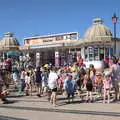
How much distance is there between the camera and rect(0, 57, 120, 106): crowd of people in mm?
17016

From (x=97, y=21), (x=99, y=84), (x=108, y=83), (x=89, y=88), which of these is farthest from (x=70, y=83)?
(x=97, y=21)

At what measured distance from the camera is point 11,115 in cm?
1417

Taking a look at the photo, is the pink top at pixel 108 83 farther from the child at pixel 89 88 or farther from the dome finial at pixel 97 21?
the dome finial at pixel 97 21

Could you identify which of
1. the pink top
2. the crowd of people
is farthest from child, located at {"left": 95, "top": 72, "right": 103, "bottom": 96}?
the pink top

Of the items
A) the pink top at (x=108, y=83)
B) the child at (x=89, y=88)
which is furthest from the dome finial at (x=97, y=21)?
the pink top at (x=108, y=83)

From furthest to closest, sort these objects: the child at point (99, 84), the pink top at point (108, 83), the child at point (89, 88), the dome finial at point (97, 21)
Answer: the dome finial at point (97, 21) < the child at point (99, 84) < the child at point (89, 88) < the pink top at point (108, 83)

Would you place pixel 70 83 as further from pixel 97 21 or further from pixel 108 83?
pixel 97 21

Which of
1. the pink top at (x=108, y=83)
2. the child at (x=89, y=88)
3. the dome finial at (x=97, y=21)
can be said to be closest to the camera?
the pink top at (x=108, y=83)

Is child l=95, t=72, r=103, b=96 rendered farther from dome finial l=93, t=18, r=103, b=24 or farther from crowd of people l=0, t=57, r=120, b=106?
dome finial l=93, t=18, r=103, b=24

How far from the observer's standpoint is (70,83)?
1736cm

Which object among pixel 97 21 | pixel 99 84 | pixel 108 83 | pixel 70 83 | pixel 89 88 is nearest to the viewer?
pixel 108 83

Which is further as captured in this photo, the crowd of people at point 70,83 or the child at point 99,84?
the child at point 99,84

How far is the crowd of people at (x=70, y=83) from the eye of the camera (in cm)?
1702

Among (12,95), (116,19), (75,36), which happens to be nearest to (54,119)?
(12,95)
